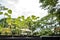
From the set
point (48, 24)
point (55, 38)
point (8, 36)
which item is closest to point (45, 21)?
point (48, 24)

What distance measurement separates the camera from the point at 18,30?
3844 mm

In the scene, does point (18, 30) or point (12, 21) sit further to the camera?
point (18, 30)

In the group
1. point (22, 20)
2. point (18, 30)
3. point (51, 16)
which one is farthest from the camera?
point (51, 16)

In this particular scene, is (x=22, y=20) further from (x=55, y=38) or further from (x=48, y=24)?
(x=48, y=24)

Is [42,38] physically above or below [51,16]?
below

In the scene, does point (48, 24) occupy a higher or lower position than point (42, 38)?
higher

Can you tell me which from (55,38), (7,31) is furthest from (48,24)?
(7,31)

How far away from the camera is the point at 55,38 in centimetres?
387

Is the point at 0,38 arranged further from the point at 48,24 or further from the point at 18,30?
the point at 48,24

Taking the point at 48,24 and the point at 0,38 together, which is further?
the point at 48,24

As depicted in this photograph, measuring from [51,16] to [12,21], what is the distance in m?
3.25

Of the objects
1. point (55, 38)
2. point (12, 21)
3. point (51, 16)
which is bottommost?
point (55, 38)

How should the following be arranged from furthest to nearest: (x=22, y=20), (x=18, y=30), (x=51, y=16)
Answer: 1. (x=51, y=16)
2. (x=18, y=30)
3. (x=22, y=20)

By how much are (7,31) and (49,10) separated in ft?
10.9
